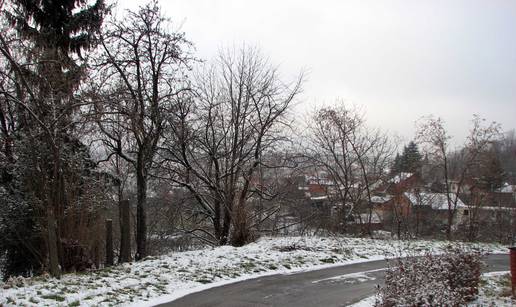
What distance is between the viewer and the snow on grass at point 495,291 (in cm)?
825

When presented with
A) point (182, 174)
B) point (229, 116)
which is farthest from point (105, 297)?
point (229, 116)

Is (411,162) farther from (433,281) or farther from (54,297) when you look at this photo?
(54,297)

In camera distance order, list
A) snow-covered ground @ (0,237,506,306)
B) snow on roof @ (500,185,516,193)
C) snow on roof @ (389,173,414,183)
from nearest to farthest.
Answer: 1. snow-covered ground @ (0,237,506,306)
2. snow on roof @ (389,173,414,183)
3. snow on roof @ (500,185,516,193)

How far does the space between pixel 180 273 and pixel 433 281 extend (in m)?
5.98

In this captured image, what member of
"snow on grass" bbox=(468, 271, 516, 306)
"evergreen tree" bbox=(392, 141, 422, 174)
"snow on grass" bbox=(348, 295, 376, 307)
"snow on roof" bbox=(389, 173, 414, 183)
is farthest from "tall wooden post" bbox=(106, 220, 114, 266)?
"evergreen tree" bbox=(392, 141, 422, 174)

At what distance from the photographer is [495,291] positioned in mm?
9430

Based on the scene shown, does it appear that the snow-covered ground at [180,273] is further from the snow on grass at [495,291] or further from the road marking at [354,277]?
the snow on grass at [495,291]

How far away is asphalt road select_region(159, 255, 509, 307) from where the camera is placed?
327 inches

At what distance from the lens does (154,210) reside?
2450 centimetres

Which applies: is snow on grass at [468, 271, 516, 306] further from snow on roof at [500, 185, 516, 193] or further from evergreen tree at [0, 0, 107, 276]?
snow on roof at [500, 185, 516, 193]

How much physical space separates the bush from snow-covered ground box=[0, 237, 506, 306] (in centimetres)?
119

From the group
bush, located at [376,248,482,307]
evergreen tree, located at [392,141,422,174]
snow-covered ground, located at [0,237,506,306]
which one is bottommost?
snow-covered ground, located at [0,237,506,306]

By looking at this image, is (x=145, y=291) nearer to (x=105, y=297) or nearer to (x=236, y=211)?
(x=105, y=297)

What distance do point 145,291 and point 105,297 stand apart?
88 cm
